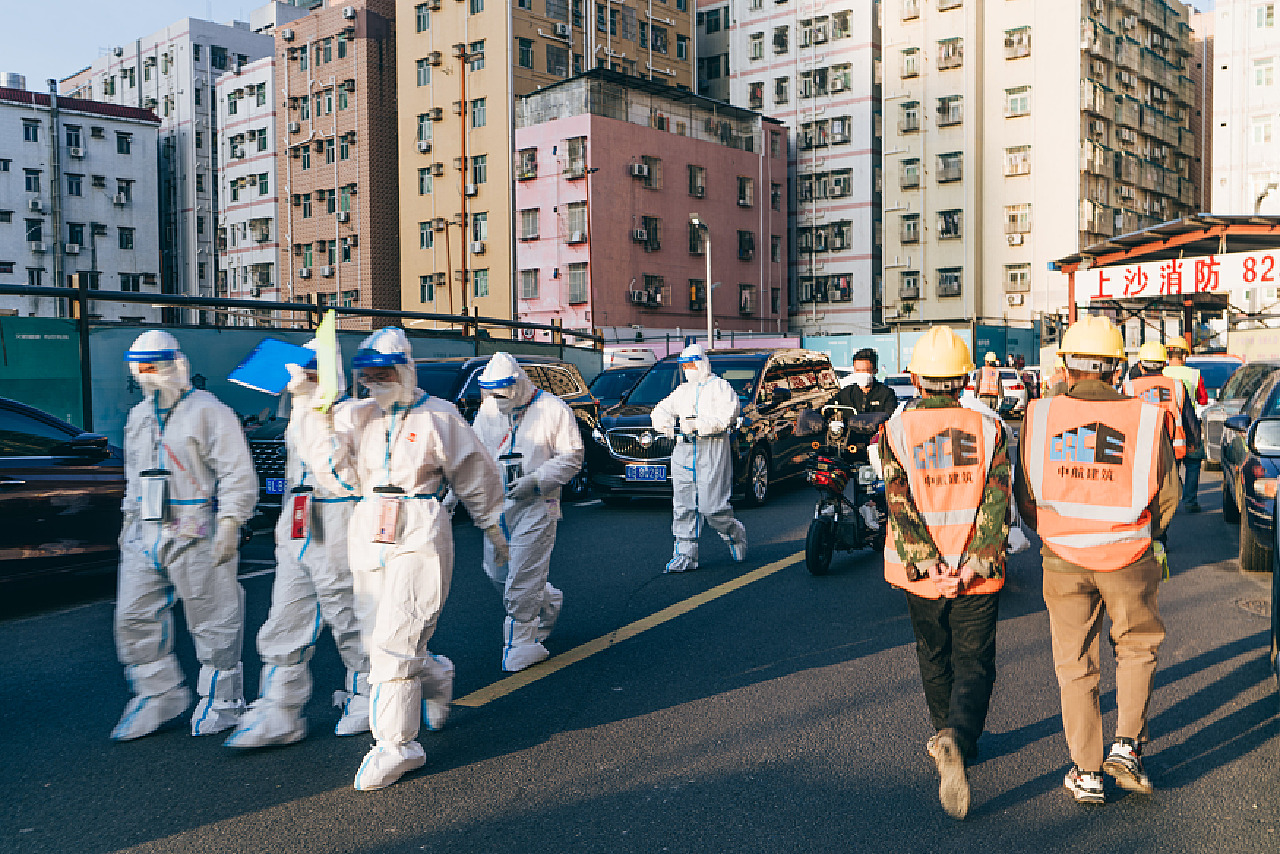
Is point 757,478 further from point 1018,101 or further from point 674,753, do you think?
point 1018,101

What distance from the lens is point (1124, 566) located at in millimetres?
4074

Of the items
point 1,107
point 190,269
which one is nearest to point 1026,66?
point 190,269

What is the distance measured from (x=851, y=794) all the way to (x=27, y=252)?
237 ft

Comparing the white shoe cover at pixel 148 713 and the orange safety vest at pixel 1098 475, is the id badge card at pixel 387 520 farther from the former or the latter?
Answer: the orange safety vest at pixel 1098 475

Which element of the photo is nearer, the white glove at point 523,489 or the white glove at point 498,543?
the white glove at point 498,543

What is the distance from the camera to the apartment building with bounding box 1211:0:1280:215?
174 feet

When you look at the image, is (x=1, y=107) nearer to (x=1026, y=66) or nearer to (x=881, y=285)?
(x=881, y=285)

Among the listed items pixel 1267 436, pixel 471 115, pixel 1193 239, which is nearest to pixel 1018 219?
pixel 471 115

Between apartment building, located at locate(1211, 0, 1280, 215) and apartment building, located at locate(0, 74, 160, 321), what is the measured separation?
61.6 m

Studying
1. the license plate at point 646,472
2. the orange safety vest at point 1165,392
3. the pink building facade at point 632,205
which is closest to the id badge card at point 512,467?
the orange safety vest at point 1165,392

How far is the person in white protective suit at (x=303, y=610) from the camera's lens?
4.92 m

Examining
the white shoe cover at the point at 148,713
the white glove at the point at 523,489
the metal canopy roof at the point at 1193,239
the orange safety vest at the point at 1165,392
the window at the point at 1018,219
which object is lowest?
the white shoe cover at the point at 148,713

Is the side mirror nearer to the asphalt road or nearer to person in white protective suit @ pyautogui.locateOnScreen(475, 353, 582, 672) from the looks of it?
the asphalt road

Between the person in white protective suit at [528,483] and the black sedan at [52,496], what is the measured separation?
10.5ft
